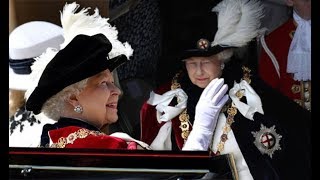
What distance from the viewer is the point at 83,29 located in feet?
9.91

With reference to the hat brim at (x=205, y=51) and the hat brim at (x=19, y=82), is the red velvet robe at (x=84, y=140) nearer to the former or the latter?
the hat brim at (x=19, y=82)

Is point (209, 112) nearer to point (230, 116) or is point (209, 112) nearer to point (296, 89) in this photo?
point (230, 116)

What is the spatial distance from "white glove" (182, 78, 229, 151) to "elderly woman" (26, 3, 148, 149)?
0.22 meters

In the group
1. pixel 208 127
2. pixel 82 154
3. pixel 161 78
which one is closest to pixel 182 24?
pixel 161 78

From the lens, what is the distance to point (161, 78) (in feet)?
9.70

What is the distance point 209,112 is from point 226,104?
8 cm

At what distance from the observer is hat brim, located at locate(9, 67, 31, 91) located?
3.17 metres

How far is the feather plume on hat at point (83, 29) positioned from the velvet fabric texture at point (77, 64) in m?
0.02

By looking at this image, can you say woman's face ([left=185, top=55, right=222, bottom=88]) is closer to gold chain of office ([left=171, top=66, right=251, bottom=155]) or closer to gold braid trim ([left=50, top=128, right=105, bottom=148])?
gold chain of office ([left=171, top=66, right=251, bottom=155])

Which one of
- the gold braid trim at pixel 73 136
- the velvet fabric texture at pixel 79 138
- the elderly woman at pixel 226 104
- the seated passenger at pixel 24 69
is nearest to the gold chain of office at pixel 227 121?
the elderly woman at pixel 226 104

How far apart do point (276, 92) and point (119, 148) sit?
678 mm

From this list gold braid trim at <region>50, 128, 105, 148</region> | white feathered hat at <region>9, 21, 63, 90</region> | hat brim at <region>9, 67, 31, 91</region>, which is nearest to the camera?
gold braid trim at <region>50, 128, 105, 148</region>

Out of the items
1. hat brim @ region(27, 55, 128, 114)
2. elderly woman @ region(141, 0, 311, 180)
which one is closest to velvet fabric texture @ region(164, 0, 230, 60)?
elderly woman @ region(141, 0, 311, 180)

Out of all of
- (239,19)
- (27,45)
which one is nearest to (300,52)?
(239,19)
